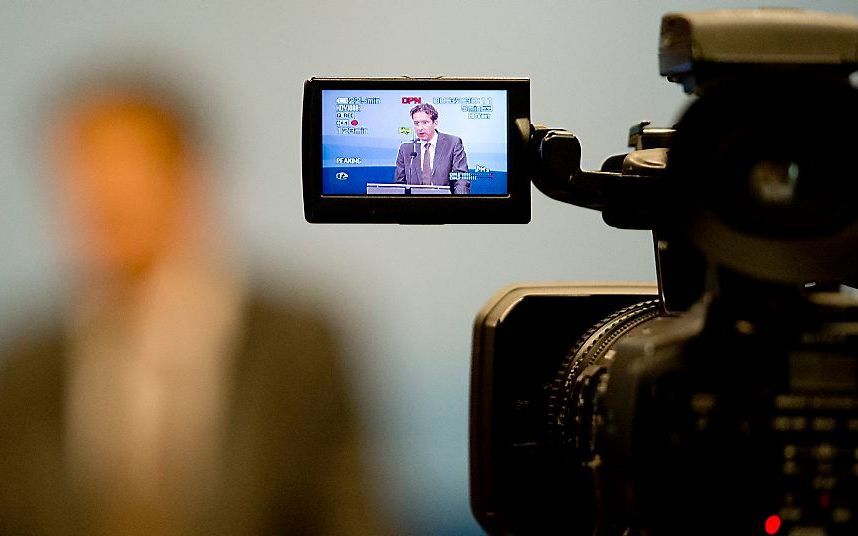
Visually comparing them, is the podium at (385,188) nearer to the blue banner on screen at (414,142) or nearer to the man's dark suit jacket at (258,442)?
the blue banner on screen at (414,142)

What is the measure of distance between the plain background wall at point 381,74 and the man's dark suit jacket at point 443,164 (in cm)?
62

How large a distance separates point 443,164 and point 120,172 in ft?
2.55

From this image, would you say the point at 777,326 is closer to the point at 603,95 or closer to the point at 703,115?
the point at 703,115

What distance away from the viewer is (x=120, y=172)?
4.68 feet

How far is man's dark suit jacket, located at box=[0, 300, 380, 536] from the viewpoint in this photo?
1369mm

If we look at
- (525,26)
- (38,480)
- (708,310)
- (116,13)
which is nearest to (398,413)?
(38,480)

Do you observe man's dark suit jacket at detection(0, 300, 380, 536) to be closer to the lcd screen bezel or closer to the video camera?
the lcd screen bezel

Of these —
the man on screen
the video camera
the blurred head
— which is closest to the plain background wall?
the blurred head

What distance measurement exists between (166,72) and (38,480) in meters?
0.65

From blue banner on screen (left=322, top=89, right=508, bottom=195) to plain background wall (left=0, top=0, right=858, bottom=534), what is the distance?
0.62 m

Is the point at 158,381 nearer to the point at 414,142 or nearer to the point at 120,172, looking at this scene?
the point at 120,172

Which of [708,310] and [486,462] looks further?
[486,462]

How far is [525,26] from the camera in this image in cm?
147

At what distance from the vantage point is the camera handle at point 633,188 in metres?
0.69
